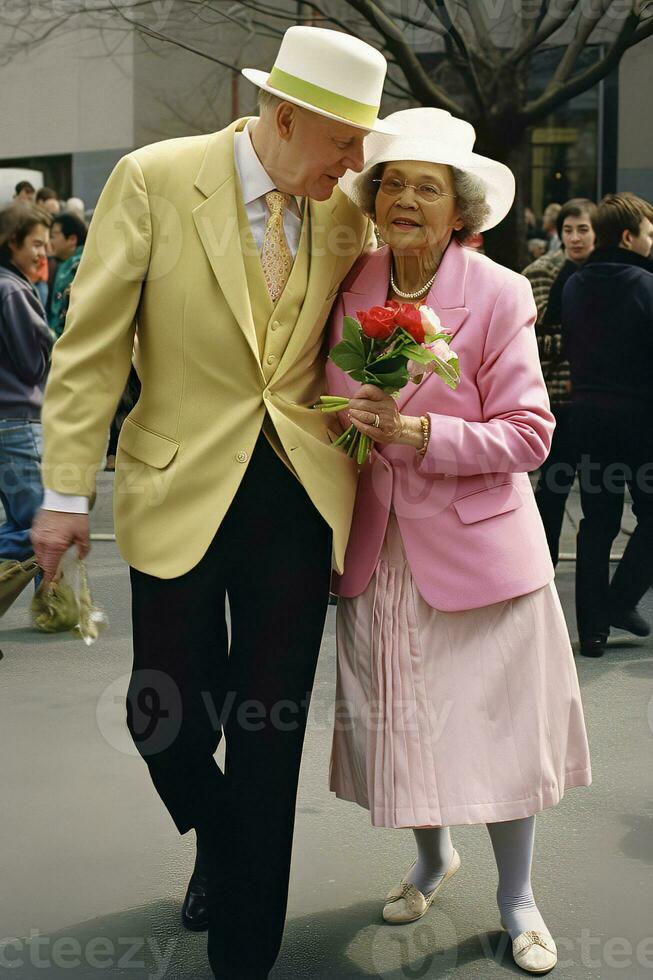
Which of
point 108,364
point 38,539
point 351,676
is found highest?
point 108,364

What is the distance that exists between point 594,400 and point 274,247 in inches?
144

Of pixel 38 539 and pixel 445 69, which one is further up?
pixel 445 69

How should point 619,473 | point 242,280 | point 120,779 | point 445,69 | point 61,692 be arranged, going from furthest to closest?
point 445,69 → point 619,473 → point 61,692 → point 120,779 → point 242,280

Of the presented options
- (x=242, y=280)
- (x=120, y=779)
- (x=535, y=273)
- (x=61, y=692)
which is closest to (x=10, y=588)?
(x=61, y=692)

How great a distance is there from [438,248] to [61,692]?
298 centimetres

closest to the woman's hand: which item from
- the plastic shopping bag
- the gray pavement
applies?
the plastic shopping bag

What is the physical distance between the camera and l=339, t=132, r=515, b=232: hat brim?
3.14m

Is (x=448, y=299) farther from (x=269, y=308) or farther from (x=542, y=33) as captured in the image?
(x=542, y=33)

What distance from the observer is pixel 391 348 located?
2953 millimetres

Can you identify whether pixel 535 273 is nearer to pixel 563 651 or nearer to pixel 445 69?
pixel 445 69

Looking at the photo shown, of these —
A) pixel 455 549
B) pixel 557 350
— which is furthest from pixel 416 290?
pixel 557 350

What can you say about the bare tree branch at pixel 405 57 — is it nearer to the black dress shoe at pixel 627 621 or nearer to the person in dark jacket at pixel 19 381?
the person in dark jacket at pixel 19 381

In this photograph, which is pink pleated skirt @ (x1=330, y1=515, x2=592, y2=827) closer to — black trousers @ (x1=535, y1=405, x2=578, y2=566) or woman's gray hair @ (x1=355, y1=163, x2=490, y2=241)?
woman's gray hair @ (x1=355, y1=163, x2=490, y2=241)

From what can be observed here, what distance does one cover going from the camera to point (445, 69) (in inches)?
388
